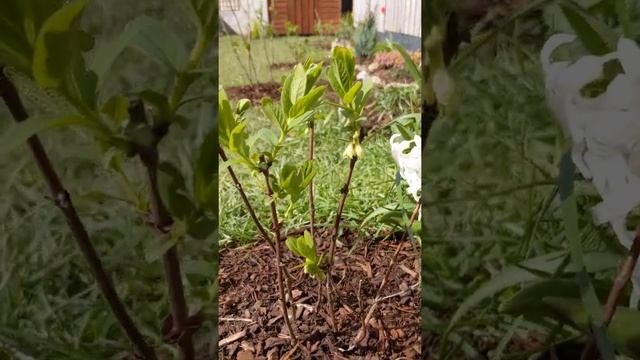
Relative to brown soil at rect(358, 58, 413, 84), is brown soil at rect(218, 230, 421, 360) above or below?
below

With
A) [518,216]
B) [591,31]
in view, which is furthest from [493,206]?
[591,31]

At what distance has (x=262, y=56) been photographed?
205 cm

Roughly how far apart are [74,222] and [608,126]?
0.28 metres

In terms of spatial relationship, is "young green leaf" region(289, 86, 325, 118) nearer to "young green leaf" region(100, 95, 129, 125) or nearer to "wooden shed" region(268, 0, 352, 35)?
"young green leaf" region(100, 95, 129, 125)

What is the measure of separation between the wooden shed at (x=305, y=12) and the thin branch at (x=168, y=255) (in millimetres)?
1190

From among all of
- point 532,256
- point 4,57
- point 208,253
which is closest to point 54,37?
point 4,57

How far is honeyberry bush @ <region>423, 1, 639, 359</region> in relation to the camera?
36cm

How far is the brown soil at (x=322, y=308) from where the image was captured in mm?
771

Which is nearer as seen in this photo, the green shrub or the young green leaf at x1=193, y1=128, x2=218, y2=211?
the young green leaf at x1=193, y1=128, x2=218, y2=211

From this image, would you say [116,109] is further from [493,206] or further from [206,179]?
[493,206]

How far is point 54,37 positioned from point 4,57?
3cm

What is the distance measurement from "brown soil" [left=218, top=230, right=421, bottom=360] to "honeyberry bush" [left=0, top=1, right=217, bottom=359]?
370mm

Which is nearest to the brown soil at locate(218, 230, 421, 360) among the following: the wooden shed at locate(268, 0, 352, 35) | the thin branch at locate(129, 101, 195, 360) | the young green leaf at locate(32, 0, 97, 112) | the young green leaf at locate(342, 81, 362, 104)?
the young green leaf at locate(342, 81, 362, 104)

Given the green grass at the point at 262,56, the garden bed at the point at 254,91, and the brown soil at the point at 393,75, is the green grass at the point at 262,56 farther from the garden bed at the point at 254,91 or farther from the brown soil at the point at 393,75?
the brown soil at the point at 393,75
